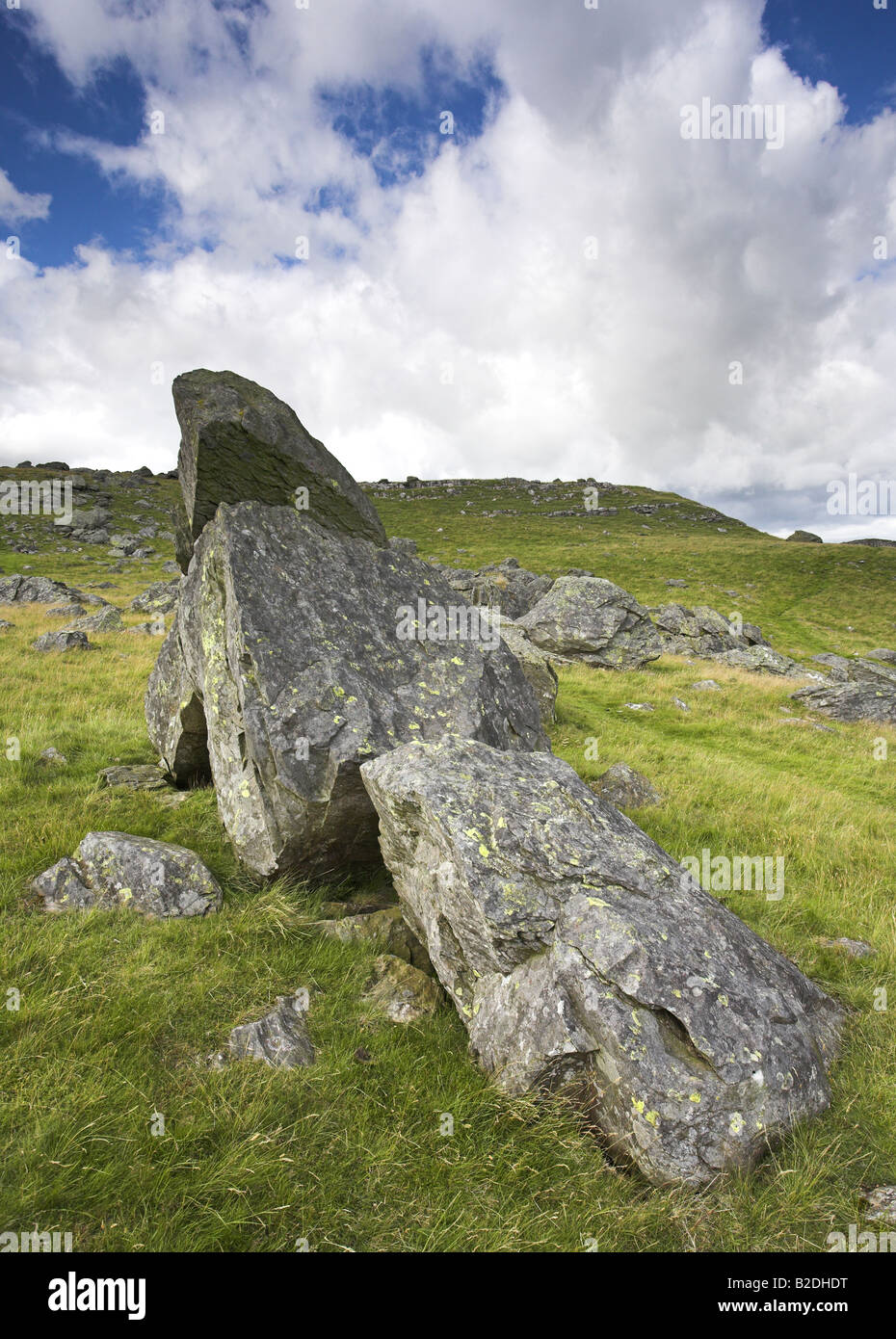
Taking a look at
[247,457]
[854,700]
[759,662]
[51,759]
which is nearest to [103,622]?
[51,759]

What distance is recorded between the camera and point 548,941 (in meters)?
5.66

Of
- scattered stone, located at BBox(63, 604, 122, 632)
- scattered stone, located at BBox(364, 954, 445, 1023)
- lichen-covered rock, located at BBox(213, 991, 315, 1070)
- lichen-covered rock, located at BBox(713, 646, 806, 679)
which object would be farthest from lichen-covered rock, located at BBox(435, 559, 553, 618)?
lichen-covered rock, located at BBox(213, 991, 315, 1070)

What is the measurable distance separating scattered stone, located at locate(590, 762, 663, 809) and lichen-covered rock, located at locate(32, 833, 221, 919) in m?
7.87

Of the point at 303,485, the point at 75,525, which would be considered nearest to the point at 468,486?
the point at 75,525

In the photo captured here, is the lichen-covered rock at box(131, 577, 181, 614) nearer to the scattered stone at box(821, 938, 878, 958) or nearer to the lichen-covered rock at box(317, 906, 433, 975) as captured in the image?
the lichen-covered rock at box(317, 906, 433, 975)

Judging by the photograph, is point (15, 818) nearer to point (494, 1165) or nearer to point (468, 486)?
point (494, 1165)

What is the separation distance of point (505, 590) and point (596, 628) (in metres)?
18.1

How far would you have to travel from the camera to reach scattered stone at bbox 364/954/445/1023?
6148 mm

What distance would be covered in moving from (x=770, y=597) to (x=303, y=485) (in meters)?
80.7

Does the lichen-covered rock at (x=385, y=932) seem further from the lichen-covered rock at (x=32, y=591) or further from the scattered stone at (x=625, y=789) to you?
the lichen-covered rock at (x=32, y=591)

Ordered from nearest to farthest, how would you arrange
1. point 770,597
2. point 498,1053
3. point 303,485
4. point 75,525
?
point 498,1053, point 303,485, point 770,597, point 75,525

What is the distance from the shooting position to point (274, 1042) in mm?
5422

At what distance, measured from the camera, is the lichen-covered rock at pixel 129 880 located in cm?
703

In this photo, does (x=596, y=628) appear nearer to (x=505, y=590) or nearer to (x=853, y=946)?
(x=505, y=590)
